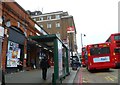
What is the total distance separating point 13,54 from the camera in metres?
24.1

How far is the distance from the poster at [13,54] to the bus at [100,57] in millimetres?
7166

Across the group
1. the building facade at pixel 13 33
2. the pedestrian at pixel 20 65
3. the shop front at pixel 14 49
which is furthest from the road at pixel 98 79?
the pedestrian at pixel 20 65

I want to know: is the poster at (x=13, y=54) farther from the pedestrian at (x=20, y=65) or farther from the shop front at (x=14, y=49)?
the pedestrian at (x=20, y=65)

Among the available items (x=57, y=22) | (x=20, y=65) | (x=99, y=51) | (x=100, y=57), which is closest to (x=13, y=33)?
(x=20, y=65)

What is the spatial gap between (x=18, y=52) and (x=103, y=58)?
8481 mm

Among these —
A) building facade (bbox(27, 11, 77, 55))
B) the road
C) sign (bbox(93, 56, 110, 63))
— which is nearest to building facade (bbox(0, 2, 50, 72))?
the road

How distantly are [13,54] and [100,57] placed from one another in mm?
8476

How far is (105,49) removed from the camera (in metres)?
25.6

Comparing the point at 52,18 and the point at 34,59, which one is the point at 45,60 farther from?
the point at 52,18

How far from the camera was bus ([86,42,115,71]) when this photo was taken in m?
25.5

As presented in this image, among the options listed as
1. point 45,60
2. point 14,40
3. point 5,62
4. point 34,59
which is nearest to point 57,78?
point 45,60

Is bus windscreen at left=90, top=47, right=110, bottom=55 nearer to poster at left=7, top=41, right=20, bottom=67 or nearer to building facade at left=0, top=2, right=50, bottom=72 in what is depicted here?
building facade at left=0, top=2, right=50, bottom=72

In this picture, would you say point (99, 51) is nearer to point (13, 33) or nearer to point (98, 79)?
point (98, 79)

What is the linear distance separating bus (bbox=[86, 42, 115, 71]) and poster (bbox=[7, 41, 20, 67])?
23.5ft
